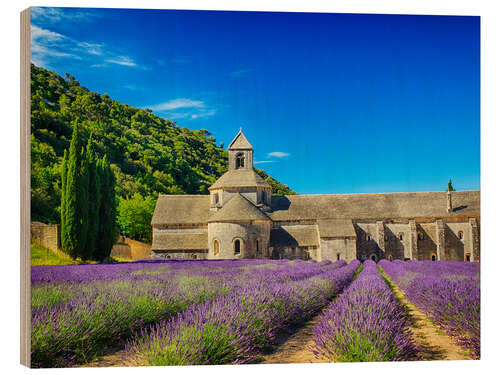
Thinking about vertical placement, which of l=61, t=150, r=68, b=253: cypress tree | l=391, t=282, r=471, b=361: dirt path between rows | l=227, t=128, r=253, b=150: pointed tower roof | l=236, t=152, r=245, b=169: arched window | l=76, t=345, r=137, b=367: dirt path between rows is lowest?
l=391, t=282, r=471, b=361: dirt path between rows

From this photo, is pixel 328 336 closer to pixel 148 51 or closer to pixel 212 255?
pixel 148 51

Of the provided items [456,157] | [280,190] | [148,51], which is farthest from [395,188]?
[280,190]

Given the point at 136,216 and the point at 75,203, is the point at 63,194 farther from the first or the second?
the point at 136,216

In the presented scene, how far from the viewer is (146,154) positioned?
2783cm

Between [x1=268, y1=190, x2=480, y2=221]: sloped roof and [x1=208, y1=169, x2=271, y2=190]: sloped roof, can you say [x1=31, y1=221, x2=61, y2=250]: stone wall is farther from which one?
[x1=268, y1=190, x2=480, y2=221]: sloped roof

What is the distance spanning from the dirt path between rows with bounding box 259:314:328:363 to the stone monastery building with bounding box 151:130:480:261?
23.3m

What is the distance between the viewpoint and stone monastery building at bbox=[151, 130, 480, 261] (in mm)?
31547

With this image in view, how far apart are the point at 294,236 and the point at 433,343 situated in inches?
1064

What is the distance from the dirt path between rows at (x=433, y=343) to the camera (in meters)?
6.08

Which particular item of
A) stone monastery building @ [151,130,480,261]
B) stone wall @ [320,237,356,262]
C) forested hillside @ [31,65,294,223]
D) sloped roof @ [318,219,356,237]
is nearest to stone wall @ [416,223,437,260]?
stone monastery building @ [151,130,480,261]

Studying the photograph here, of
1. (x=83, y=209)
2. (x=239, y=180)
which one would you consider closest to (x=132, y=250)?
(x=239, y=180)

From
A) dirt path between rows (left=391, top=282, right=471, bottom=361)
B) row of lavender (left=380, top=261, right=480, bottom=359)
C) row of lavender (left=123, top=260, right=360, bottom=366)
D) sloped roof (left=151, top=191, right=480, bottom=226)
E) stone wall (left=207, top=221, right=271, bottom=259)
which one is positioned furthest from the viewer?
sloped roof (left=151, top=191, right=480, bottom=226)

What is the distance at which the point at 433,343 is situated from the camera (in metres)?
6.62

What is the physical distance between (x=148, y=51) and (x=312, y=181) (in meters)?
4.51
